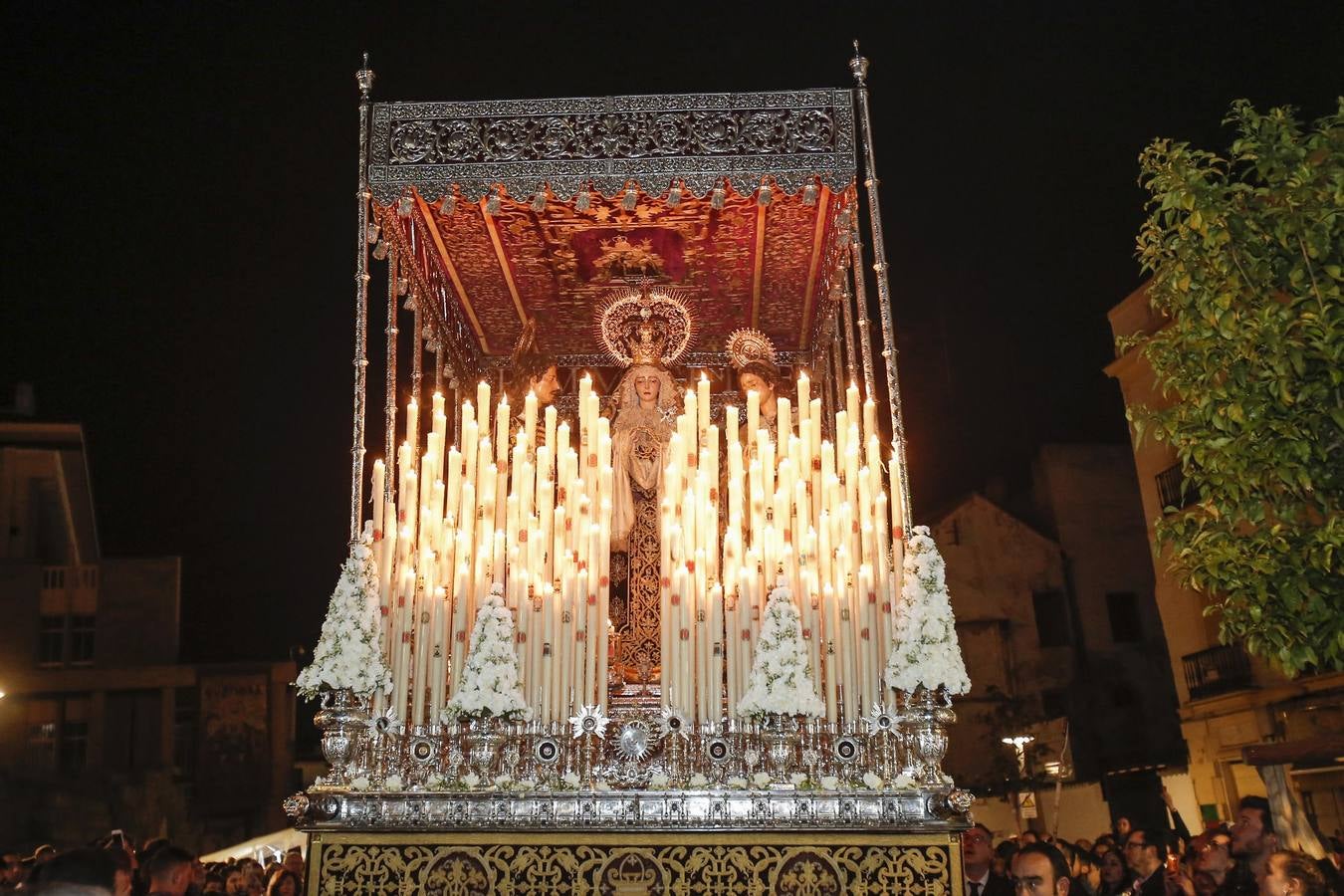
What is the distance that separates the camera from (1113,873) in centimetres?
837

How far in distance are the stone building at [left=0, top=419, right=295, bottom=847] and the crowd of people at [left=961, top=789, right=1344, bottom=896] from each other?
1769 cm

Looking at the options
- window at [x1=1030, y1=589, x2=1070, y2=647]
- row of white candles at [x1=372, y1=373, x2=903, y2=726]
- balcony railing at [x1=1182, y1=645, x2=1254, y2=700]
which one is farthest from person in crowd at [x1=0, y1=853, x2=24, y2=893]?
window at [x1=1030, y1=589, x2=1070, y2=647]

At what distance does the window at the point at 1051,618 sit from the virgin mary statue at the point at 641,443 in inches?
765

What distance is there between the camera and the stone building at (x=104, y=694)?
20.5m

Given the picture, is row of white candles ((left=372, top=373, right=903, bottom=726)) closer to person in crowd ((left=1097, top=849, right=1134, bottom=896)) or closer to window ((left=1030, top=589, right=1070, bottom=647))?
person in crowd ((left=1097, top=849, right=1134, bottom=896))

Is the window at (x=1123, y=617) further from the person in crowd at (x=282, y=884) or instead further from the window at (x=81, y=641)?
the person in crowd at (x=282, y=884)

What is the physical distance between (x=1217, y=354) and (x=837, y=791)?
3.07 meters

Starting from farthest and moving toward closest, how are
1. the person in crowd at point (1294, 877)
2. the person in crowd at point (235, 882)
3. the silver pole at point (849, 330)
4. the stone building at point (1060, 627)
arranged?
the stone building at point (1060, 627)
the person in crowd at point (235, 882)
the silver pole at point (849, 330)
the person in crowd at point (1294, 877)

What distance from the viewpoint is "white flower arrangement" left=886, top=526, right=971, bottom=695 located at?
6320 millimetres

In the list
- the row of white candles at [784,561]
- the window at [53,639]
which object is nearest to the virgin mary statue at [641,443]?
the row of white candles at [784,561]

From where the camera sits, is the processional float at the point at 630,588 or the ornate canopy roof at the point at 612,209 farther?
the ornate canopy roof at the point at 612,209

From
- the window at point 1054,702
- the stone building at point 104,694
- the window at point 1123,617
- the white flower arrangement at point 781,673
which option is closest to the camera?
the white flower arrangement at point 781,673

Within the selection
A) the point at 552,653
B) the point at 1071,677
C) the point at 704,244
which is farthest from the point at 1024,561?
the point at 552,653

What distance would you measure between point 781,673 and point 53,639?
20.6 metres
